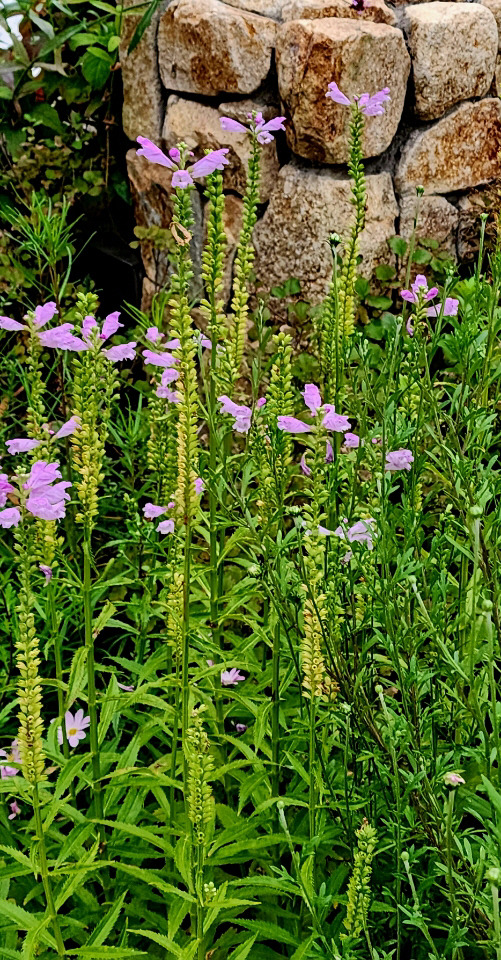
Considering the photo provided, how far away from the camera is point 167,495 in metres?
2.63

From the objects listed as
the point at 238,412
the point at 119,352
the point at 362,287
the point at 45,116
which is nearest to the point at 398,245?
the point at 362,287

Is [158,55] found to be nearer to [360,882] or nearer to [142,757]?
[142,757]

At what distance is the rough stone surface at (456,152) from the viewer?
4336 millimetres

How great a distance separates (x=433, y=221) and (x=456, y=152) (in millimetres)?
336

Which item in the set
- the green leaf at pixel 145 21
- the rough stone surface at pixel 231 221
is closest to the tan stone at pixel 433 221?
the rough stone surface at pixel 231 221

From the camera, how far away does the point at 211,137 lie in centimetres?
428

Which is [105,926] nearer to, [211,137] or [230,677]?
[230,677]

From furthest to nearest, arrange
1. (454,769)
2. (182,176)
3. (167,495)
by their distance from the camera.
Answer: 1. (167,495)
2. (454,769)
3. (182,176)

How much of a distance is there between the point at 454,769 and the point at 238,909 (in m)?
0.71

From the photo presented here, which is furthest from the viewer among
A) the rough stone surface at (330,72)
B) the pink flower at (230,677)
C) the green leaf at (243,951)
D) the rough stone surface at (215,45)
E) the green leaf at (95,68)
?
the green leaf at (95,68)

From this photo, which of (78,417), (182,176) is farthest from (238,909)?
(182,176)

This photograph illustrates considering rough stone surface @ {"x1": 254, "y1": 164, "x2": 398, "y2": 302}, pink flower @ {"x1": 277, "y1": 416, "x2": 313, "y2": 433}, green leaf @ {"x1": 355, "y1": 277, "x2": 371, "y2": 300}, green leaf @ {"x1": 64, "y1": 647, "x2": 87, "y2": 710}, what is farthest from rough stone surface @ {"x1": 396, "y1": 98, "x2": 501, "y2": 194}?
green leaf @ {"x1": 64, "y1": 647, "x2": 87, "y2": 710}

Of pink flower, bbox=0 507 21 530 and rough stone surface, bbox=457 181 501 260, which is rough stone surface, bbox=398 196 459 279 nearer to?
rough stone surface, bbox=457 181 501 260

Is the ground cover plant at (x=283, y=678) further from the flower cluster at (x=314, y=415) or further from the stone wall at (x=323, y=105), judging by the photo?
the stone wall at (x=323, y=105)
